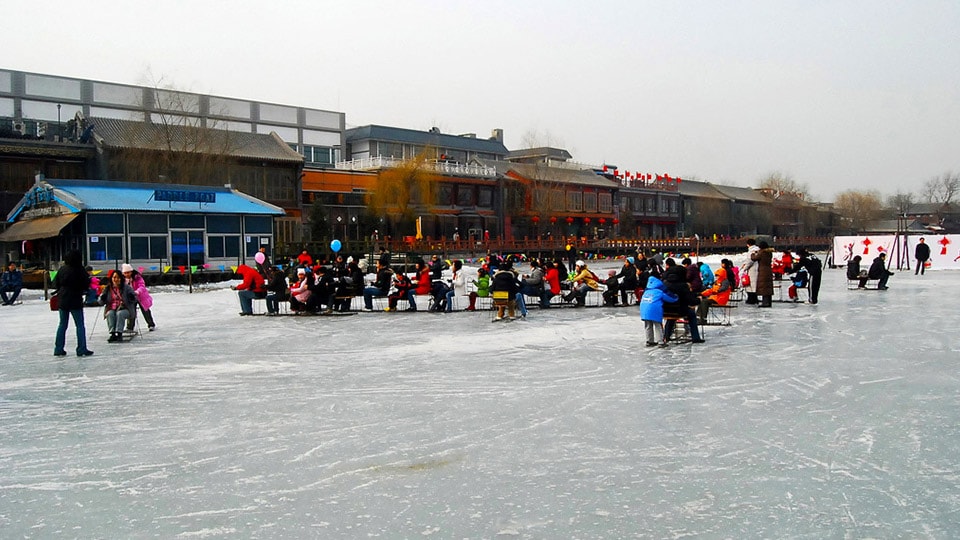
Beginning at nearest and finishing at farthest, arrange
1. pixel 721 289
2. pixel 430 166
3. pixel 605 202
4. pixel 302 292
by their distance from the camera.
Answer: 1. pixel 721 289
2. pixel 302 292
3. pixel 430 166
4. pixel 605 202

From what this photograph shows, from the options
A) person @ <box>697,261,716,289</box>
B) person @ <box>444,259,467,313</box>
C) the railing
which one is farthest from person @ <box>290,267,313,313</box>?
the railing

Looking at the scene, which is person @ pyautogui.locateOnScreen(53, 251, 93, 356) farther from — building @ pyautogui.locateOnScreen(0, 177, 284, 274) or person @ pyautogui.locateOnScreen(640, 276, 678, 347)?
building @ pyautogui.locateOnScreen(0, 177, 284, 274)

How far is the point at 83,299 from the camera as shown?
11.8 metres

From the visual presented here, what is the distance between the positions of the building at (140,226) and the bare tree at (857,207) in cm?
8868

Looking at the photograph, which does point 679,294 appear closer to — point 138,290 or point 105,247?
point 138,290

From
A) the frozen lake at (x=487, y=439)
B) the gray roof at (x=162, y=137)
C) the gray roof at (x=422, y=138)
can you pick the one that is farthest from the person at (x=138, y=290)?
the gray roof at (x=422, y=138)

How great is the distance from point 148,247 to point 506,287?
18.5 meters

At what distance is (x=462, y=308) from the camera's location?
18.2 meters

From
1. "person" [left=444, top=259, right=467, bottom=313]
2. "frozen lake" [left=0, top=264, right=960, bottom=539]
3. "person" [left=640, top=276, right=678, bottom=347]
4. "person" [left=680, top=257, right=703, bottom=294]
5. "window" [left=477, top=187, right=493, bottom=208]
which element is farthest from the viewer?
"window" [left=477, top=187, right=493, bottom=208]

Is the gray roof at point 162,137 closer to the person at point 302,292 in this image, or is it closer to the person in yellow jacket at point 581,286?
the person at point 302,292

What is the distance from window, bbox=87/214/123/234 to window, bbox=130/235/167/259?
62cm

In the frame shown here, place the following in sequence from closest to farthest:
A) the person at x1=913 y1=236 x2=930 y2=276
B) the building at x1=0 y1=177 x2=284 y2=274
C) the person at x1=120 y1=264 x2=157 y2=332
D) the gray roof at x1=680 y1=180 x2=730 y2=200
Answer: the person at x1=120 y1=264 x2=157 y2=332
the building at x1=0 y1=177 x2=284 y2=274
the person at x1=913 y1=236 x2=930 y2=276
the gray roof at x1=680 y1=180 x2=730 y2=200

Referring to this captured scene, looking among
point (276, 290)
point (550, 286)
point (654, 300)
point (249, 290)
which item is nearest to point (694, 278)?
point (654, 300)

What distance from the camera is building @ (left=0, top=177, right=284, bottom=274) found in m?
27.3
